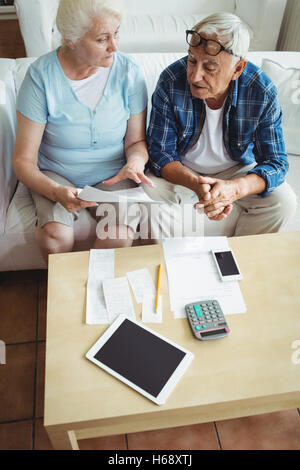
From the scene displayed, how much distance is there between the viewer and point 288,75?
1.69m

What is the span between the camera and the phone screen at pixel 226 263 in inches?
47.3

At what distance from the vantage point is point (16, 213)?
4.99 feet

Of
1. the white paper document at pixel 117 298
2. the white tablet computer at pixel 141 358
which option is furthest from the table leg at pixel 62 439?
the white paper document at pixel 117 298

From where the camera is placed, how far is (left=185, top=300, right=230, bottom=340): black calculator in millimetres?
1050

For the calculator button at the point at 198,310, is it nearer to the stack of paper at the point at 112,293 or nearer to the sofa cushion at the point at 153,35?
the stack of paper at the point at 112,293

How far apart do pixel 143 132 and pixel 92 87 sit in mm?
272

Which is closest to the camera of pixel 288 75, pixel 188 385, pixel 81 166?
pixel 188 385

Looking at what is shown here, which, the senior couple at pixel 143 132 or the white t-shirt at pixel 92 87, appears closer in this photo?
the senior couple at pixel 143 132

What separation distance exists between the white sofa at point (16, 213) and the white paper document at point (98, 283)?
305 mm

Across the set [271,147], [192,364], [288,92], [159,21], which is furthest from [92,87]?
[159,21]

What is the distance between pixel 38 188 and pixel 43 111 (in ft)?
0.91

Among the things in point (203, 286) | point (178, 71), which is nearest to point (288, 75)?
point (178, 71)

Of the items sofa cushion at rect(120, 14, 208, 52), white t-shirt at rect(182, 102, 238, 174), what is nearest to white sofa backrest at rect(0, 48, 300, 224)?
white t-shirt at rect(182, 102, 238, 174)

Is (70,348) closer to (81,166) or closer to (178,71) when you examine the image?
(81,166)
